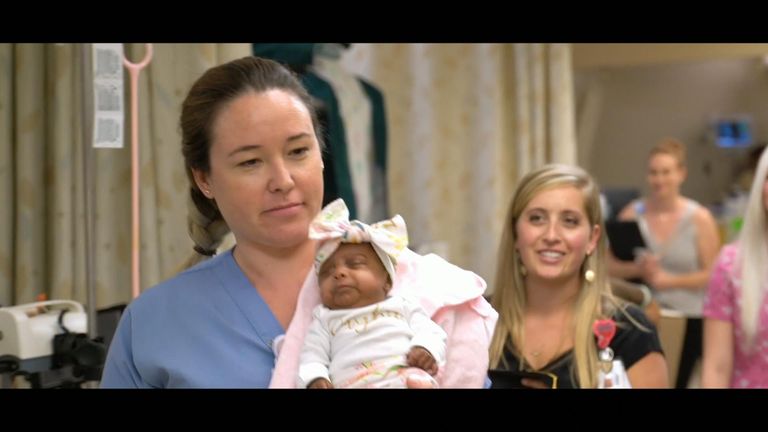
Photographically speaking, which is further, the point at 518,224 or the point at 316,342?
the point at 518,224

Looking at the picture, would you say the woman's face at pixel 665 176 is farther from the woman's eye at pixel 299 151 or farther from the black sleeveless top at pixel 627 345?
the woman's eye at pixel 299 151

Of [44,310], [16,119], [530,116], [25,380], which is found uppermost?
[530,116]

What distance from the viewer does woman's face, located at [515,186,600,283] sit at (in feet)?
4.91

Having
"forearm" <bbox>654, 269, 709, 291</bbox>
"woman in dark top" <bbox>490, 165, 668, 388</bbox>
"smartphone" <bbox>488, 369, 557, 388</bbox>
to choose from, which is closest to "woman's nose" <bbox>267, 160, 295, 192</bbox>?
"smartphone" <bbox>488, 369, 557, 388</bbox>

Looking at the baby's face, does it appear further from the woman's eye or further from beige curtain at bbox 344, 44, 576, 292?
beige curtain at bbox 344, 44, 576, 292

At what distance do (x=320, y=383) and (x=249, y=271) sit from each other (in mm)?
177

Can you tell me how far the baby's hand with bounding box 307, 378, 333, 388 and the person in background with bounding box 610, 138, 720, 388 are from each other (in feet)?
7.32

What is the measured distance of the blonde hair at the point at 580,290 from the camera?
1526mm

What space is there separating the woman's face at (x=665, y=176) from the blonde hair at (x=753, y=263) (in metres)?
1.61

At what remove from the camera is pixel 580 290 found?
1562mm

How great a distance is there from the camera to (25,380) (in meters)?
1.38
